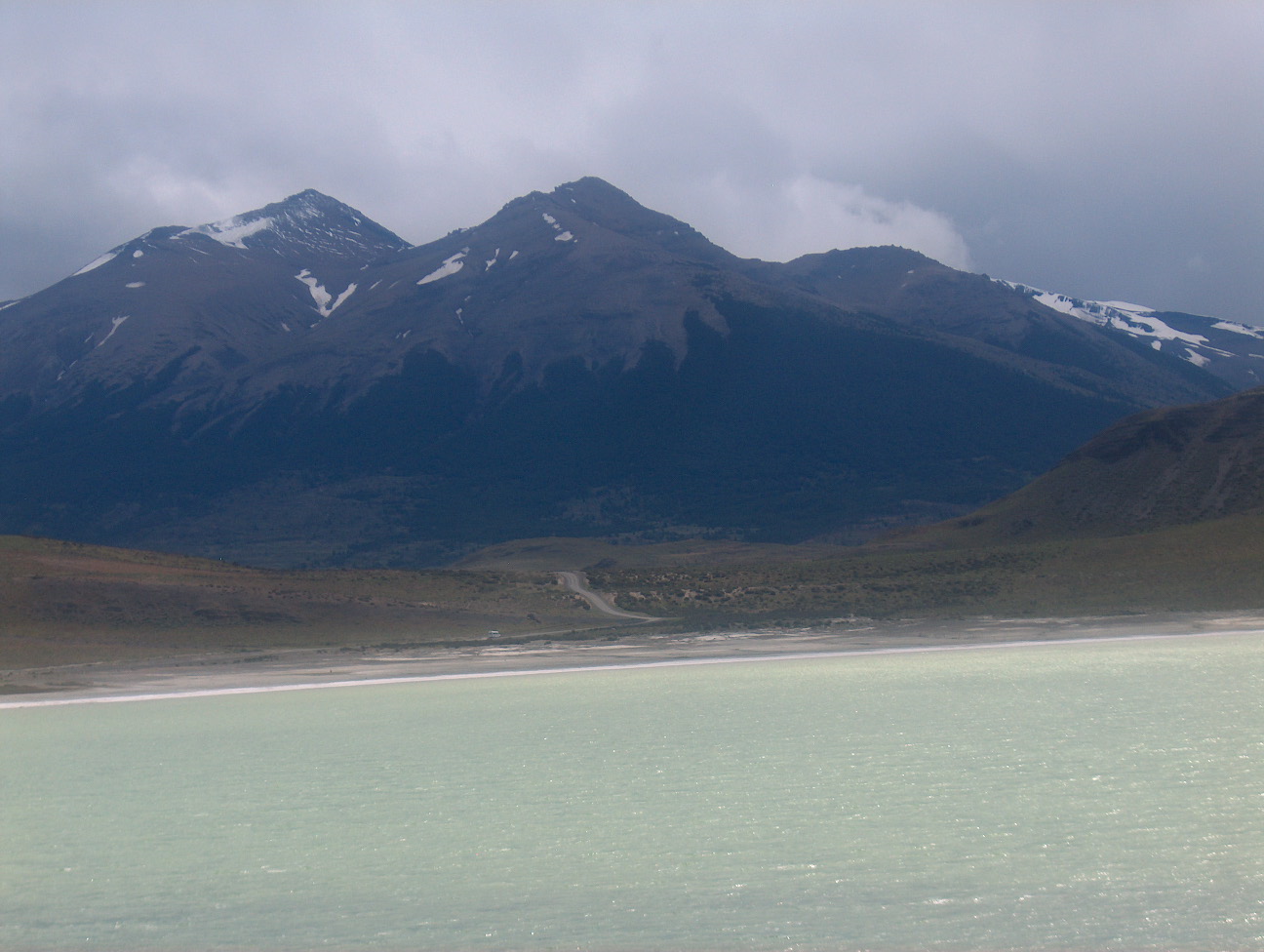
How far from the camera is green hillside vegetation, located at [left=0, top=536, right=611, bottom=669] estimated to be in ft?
168

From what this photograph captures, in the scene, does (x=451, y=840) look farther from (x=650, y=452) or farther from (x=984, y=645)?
(x=650, y=452)

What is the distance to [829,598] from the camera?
6319 centimetres

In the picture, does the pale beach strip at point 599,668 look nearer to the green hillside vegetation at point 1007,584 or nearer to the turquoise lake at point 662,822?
the turquoise lake at point 662,822

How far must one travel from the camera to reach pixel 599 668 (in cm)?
4041

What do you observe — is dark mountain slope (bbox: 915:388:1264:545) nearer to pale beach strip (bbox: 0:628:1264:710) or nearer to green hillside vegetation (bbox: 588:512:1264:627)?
green hillside vegetation (bbox: 588:512:1264:627)

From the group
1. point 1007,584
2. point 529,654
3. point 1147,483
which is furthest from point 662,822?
point 1147,483

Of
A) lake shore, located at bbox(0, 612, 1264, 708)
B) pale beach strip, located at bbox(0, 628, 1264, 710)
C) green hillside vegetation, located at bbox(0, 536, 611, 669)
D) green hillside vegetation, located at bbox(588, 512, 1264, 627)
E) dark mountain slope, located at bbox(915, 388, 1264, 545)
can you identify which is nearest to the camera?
pale beach strip, located at bbox(0, 628, 1264, 710)

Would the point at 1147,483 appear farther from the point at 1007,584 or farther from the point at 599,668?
the point at 599,668

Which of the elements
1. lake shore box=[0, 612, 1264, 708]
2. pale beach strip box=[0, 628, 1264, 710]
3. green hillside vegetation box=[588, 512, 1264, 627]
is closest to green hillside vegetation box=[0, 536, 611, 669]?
lake shore box=[0, 612, 1264, 708]

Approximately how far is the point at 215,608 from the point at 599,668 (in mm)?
24495

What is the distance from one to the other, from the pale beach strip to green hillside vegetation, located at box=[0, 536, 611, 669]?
11284 millimetres

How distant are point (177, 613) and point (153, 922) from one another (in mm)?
43026

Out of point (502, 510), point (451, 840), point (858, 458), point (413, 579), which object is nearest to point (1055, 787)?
point (451, 840)

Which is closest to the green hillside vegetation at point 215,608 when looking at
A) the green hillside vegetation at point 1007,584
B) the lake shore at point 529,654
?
the lake shore at point 529,654
